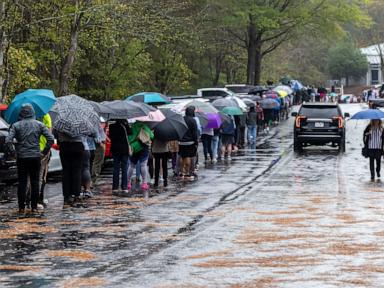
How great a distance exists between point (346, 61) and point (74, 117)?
9232 cm

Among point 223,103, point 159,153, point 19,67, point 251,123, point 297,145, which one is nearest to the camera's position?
point 159,153

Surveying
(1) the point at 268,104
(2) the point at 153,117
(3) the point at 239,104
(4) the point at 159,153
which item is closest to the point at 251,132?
(3) the point at 239,104

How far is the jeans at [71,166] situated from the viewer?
16.3 m

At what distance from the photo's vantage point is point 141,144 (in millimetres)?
18938

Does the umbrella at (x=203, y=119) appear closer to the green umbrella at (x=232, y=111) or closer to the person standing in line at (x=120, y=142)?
the green umbrella at (x=232, y=111)

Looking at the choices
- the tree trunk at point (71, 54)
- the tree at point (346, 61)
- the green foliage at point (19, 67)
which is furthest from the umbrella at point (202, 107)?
the tree at point (346, 61)

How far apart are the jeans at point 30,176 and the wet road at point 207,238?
0.33 metres

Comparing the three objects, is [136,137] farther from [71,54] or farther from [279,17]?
[279,17]

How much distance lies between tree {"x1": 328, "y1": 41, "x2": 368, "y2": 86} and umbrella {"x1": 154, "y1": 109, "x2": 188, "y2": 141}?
84.7m

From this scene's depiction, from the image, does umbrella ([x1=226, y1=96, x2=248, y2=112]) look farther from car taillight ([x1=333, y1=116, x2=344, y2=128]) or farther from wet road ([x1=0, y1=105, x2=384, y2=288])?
wet road ([x1=0, y1=105, x2=384, y2=288])

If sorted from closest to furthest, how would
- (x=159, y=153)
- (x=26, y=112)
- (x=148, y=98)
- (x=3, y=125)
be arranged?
(x=26, y=112), (x=3, y=125), (x=159, y=153), (x=148, y=98)

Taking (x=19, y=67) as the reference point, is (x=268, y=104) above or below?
below

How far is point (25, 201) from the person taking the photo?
15.4 meters

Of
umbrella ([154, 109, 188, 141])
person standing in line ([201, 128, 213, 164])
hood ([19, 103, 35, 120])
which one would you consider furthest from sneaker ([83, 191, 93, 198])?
person standing in line ([201, 128, 213, 164])
